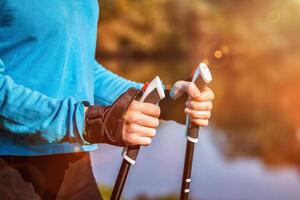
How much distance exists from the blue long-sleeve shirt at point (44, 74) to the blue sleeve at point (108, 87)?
0.97 ft

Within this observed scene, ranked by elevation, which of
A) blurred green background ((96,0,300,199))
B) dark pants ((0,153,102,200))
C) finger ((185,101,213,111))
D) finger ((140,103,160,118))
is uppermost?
blurred green background ((96,0,300,199))

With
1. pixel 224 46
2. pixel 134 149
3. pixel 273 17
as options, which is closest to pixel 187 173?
pixel 134 149

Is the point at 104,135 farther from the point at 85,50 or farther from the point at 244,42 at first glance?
the point at 244,42

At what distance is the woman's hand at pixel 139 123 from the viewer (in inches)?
99.0

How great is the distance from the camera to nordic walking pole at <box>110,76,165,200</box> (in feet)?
8.42

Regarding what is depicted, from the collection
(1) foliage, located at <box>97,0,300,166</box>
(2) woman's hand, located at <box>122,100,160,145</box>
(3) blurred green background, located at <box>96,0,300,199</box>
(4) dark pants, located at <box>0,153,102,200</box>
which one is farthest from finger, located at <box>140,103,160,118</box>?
(1) foliage, located at <box>97,0,300,166</box>

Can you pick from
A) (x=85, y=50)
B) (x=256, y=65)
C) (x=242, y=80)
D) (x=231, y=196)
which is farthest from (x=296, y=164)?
(x=256, y=65)

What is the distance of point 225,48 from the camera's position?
182 ft

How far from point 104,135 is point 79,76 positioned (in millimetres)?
373

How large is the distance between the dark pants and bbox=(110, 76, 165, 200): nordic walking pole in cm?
21

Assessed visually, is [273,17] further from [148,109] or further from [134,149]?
[148,109]

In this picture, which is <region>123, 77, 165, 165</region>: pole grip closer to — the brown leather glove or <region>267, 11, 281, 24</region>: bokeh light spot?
the brown leather glove

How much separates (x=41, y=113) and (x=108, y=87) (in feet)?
2.38

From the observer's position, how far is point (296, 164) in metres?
20.4
